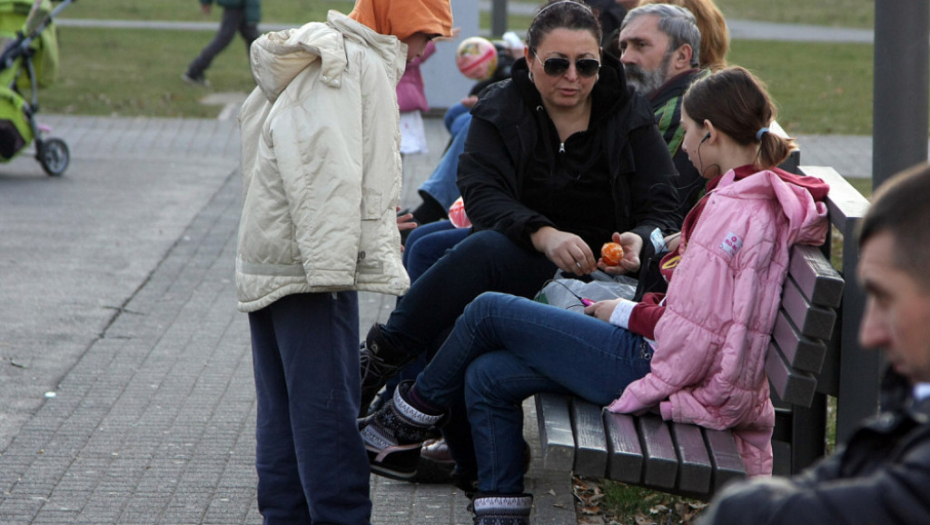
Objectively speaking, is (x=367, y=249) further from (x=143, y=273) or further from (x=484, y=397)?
(x=143, y=273)

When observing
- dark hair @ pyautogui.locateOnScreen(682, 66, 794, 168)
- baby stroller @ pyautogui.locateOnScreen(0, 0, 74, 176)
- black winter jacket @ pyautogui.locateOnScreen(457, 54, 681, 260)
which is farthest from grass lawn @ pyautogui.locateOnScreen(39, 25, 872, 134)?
dark hair @ pyautogui.locateOnScreen(682, 66, 794, 168)

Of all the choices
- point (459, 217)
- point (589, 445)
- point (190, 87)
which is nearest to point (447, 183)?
point (459, 217)

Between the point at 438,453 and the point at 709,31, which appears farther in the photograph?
the point at 709,31

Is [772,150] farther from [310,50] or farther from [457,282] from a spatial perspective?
[310,50]

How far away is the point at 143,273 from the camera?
7074mm

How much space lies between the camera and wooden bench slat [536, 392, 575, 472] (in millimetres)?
2984

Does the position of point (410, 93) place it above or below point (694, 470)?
below

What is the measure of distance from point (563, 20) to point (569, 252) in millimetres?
811

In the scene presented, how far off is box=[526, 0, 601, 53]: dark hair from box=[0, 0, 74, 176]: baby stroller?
6061 millimetres

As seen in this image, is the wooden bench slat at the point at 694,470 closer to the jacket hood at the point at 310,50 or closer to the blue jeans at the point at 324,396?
the blue jeans at the point at 324,396

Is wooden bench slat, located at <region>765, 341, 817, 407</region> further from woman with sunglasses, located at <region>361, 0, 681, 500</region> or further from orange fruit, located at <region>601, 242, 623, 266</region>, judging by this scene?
woman with sunglasses, located at <region>361, 0, 681, 500</region>

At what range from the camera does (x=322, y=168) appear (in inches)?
121

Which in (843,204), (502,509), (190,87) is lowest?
(190,87)

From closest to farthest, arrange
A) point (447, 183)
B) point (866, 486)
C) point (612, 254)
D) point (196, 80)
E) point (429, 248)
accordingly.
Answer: point (866, 486) < point (612, 254) < point (429, 248) < point (447, 183) < point (196, 80)
